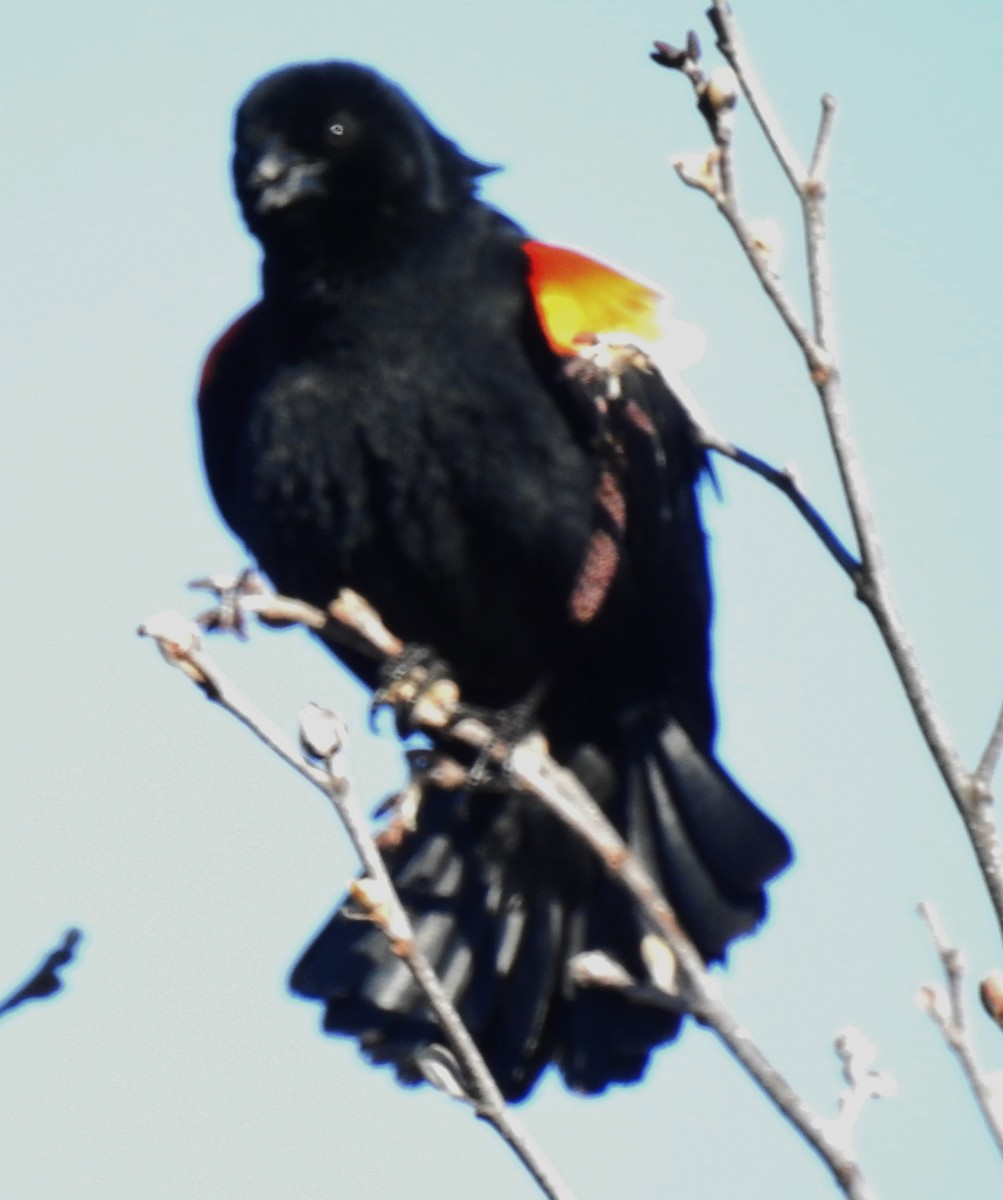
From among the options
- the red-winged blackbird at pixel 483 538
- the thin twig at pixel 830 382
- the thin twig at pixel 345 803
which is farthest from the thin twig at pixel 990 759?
the red-winged blackbird at pixel 483 538

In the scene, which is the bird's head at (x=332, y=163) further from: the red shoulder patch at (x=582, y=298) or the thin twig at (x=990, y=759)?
the thin twig at (x=990, y=759)

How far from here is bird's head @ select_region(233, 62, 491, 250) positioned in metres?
4.41

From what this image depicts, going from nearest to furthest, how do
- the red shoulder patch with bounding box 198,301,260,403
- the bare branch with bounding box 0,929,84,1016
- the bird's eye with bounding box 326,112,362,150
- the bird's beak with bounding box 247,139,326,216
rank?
1. the bare branch with bounding box 0,929,84,1016
2. the bird's beak with bounding box 247,139,326,216
3. the bird's eye with bounding box 326,112,362,150
4. the red shoulder patch with bounding box 198,301,260,403

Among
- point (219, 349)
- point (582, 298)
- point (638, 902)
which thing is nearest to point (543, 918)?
point (582, 298)

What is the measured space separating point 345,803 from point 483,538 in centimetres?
203

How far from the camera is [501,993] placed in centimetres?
427

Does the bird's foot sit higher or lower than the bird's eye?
lower

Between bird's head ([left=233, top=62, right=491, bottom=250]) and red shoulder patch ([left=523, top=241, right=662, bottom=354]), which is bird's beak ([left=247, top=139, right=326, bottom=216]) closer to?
bird's head ([left=233, top=62, right=491, bottom=250])

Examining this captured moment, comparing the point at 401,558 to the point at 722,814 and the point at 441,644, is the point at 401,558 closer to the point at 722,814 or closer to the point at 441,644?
the point at 441,644

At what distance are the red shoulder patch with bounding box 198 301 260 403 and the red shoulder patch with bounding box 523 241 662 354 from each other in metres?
0.82

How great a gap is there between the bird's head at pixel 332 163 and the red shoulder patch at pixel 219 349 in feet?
0.81

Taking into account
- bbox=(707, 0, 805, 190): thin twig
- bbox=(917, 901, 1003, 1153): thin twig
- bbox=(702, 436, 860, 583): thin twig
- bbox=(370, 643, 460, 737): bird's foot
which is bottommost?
bbox=(370, 643, 460, 737): bird's foot

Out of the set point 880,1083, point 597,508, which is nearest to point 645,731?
point 597,508

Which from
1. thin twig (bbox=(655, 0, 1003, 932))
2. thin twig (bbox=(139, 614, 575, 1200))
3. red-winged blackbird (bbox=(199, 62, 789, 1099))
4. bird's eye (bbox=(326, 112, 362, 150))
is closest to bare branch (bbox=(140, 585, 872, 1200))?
thin twig (bbox=(139, 614, 575, 1200))
